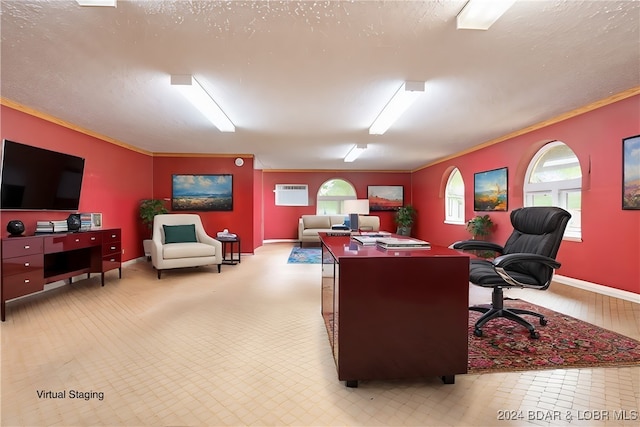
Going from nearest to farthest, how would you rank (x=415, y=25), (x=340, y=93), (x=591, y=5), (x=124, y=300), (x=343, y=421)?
(x=343, y=421)
(x=591, y=5)
(x=415, y=25)
(x=340, y=93)
(x=124, y=300)

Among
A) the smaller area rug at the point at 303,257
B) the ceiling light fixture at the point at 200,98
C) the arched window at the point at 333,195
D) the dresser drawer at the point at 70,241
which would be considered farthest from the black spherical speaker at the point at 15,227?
the arched window at the point at 333,195

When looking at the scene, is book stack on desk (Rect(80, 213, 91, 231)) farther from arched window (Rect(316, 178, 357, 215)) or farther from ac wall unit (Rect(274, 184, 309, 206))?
arched window (Rect(316, 178, 357, 215))

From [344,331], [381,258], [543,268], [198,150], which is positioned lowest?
[344,331]

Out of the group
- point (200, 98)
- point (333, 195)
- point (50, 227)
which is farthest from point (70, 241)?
point (333, 195)

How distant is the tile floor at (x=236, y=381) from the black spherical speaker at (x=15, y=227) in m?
0.81

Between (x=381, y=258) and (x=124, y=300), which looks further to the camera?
(x=124, y=300)

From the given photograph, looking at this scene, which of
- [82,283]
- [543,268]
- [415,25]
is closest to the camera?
[415,25]

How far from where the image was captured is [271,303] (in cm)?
→ 343

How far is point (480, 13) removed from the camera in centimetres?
188

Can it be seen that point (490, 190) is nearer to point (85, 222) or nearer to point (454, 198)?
point (454, 198)

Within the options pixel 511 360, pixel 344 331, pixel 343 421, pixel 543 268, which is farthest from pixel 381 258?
pixel 543 268

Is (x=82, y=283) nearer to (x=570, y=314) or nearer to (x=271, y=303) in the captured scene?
(x=271, y=303)

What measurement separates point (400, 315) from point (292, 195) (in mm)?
8096

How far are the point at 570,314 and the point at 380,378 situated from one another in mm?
2498
